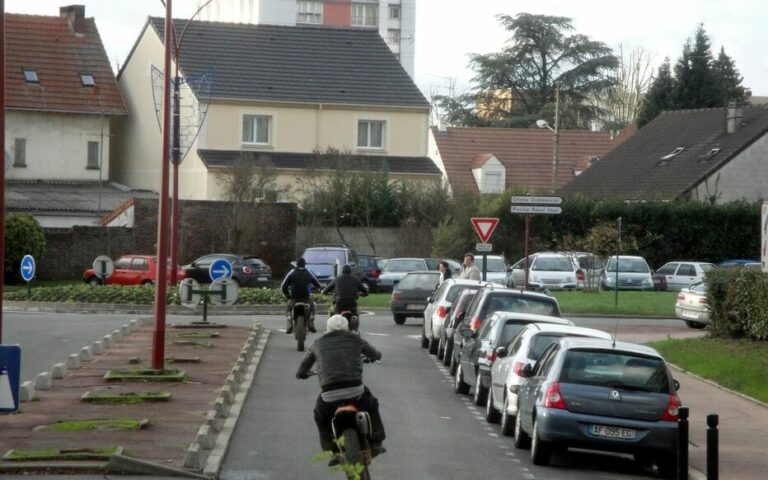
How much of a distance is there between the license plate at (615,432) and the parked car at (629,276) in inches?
1435

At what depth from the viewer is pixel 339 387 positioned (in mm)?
12117

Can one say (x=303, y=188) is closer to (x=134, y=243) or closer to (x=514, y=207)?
(x=134, y=243)

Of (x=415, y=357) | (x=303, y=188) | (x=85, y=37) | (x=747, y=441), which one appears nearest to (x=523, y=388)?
(x=747, y=441)

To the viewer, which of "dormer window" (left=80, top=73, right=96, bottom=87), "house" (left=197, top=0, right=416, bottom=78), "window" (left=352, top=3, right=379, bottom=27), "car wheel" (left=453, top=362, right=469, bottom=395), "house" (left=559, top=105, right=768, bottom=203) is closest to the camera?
"car wheel" (left=453, top=362, right=469, bottom=395)

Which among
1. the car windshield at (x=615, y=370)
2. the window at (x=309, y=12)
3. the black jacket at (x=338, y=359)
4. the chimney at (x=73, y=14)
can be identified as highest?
the window at (x=309, y=12)

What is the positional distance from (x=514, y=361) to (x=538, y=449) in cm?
234

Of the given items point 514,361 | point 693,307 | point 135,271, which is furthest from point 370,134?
point 514,361

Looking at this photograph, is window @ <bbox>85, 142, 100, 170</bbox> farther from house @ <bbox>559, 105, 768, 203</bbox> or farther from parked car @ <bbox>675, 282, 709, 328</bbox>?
parked car @ <bbox>675, 282, 709, 328</bbox>

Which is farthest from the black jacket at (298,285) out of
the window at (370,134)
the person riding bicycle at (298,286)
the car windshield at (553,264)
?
the window at (370,134)

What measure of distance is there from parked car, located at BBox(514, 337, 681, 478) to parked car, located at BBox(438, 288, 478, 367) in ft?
30.5

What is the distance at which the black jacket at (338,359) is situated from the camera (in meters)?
12.1

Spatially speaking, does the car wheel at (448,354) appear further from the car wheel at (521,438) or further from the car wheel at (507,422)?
the car wheel at (521,438)

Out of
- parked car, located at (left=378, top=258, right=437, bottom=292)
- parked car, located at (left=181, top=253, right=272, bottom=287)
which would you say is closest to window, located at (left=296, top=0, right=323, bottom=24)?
parked car, located at (left=181, top=253, right=272, bottom=287)

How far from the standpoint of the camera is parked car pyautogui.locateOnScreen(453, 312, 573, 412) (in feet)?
62.9
